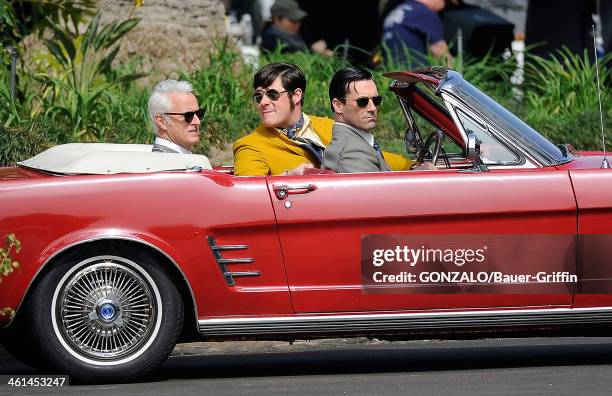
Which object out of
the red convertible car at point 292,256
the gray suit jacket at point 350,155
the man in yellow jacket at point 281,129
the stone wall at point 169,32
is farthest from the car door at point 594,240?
the stone wall at point 169,32

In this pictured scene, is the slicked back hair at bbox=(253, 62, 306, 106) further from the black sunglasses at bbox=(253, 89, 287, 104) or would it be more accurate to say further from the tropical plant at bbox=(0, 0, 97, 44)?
the tropical plant at bbox=(0, 0, 97, 44)

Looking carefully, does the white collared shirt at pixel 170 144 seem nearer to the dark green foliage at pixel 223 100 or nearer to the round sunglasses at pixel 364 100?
the round sunglasses at pixel 364 100

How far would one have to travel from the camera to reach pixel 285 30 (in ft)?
57.3

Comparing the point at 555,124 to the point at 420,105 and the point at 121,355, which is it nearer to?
the point at 420,105

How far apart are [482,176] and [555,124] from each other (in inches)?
242

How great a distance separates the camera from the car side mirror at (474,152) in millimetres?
8406

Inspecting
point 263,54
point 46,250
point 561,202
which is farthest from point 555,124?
point 46,250

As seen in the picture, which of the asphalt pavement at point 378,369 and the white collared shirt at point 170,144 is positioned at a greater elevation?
the white collared shirt at point 170,144

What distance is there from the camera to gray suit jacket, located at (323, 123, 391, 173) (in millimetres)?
8789

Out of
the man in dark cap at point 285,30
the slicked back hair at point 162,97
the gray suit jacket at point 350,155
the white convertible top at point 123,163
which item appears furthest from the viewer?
the man in dark cap at point 285,30

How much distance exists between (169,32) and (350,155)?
22.4 ft

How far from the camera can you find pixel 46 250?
8.23 m

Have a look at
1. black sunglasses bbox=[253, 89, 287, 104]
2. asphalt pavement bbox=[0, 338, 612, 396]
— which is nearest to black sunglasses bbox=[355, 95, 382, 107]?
black sunglasses bbox=[253, 89, 287, 104]

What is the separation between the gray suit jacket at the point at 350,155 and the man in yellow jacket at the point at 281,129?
0.24m
